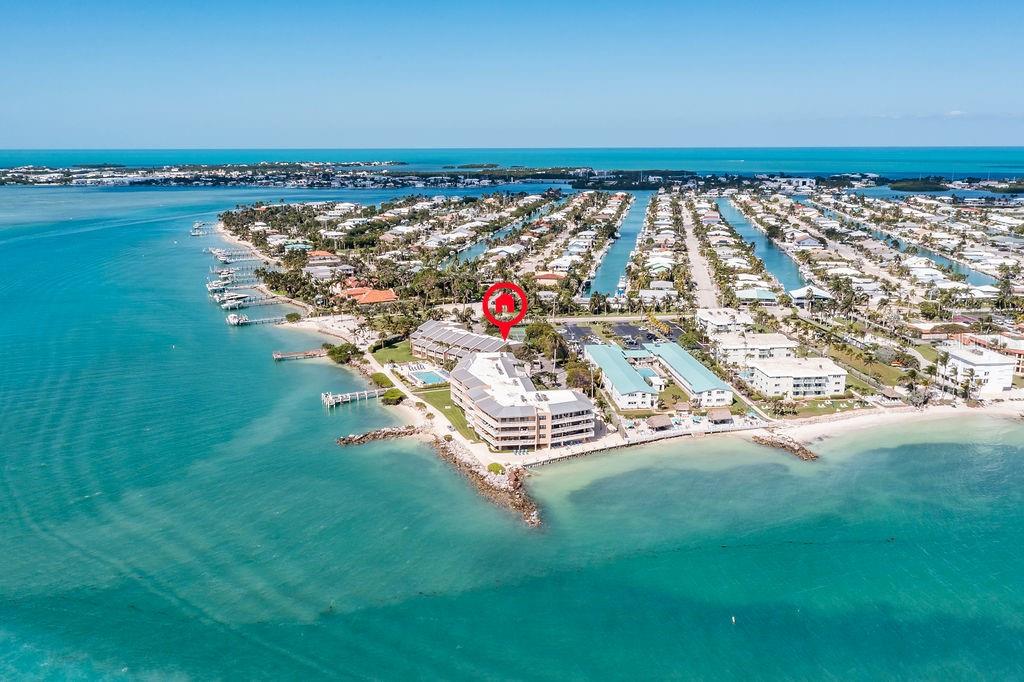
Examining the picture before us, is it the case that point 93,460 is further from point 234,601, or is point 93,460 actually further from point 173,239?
point 173,239

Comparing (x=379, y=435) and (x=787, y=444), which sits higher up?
(x=379, y=435)

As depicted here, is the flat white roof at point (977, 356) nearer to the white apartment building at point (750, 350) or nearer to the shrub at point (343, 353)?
the white apartment building at point (750, 350)

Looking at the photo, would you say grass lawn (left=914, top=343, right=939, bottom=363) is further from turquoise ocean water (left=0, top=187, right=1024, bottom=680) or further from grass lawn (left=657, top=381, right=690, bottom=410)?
grass lawn (left=657, top=381, right=690, bottom=410)

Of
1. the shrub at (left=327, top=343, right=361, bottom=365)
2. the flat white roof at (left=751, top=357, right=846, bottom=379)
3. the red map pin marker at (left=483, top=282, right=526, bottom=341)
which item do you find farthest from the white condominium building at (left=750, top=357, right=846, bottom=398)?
the shrub at (left=327, top=343, right=361, bottom=365)

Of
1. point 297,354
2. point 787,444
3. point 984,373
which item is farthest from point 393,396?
point 984,373

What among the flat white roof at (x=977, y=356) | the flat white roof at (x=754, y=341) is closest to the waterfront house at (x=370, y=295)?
the flat white roof at (x=754, y=341)

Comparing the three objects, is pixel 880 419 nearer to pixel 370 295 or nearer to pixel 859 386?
pixel 859 386
